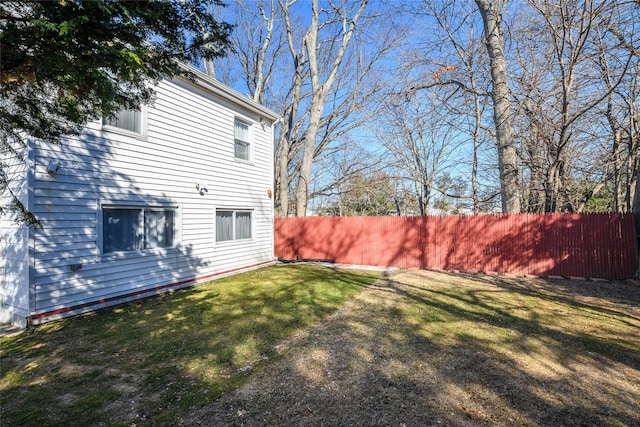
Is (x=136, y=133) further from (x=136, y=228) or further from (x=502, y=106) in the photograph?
(x=502, y=106)

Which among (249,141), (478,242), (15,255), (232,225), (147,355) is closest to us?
(147,355)

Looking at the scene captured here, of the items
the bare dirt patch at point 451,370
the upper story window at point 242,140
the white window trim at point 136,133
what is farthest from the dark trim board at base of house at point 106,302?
A: the bare dirt patch at point 451,370

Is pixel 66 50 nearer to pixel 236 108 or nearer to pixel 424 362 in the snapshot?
pixel 424 362

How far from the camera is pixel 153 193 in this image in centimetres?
659

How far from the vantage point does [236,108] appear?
9.09 m

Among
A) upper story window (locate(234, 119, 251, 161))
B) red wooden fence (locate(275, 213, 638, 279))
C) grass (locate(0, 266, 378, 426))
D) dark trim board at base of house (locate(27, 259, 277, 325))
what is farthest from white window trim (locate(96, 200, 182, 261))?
red wooden fence (locate(275, 213, 638, 279))

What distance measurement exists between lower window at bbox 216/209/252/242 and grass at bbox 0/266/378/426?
2494mm

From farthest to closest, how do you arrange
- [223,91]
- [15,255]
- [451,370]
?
[223,91] → [15,255] → [451,370]

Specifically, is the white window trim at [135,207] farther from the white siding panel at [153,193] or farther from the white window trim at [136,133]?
the white window trim at [136,133]

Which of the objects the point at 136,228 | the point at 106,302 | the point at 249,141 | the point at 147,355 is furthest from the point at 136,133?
the point at 147,355

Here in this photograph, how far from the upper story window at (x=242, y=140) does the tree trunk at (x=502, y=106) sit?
8178 mm

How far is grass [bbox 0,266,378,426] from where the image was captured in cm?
261

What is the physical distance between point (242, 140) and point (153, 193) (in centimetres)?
361

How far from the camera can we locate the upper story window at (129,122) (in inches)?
236
